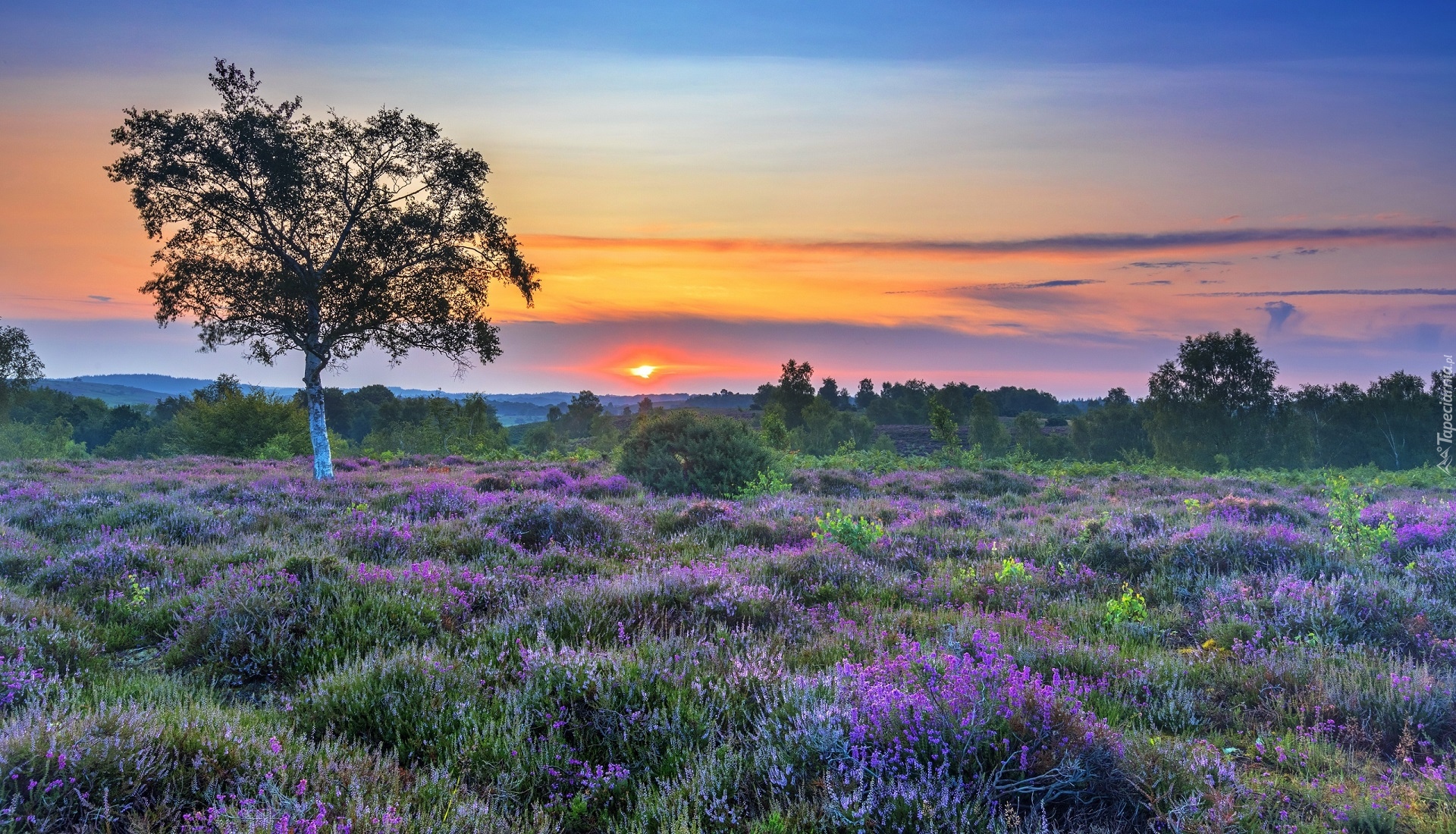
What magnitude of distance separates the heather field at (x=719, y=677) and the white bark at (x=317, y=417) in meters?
7.78

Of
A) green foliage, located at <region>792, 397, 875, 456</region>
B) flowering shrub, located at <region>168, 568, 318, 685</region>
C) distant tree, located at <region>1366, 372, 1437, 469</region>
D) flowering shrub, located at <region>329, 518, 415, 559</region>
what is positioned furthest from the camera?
green foliage, located at <region>792, 397, 875, 456</region>

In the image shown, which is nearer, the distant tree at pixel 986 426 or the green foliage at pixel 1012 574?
the green foliage at pixel 1012 574

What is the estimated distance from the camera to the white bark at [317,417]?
58.1 feet

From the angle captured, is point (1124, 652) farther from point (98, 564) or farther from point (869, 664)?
point (98, 564)

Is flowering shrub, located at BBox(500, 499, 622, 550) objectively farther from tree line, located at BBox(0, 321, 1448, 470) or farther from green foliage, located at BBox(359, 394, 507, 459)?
green foliage, located at BBox(359, 394, 507, 459)

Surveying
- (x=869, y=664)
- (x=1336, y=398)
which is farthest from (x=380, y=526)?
(x=1336, y=398)

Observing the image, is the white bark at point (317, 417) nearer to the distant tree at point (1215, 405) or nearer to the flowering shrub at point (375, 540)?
the flowering shrub at point (375, 540)

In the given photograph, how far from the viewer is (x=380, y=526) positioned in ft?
29.8

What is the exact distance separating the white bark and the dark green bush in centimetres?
778

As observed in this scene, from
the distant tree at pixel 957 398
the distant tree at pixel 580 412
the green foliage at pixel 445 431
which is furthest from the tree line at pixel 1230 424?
the distant tree at pixel 580 412

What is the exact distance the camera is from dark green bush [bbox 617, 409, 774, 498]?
15891 millimetres

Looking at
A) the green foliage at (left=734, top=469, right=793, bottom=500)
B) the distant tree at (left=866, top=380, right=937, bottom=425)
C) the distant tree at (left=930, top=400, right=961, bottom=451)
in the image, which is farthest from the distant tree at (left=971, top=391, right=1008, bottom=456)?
the green foliage at (left=734, top=469, right=793, bottom=500)

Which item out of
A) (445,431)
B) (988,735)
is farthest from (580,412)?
(988,735)

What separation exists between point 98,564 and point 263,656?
13.0ft
